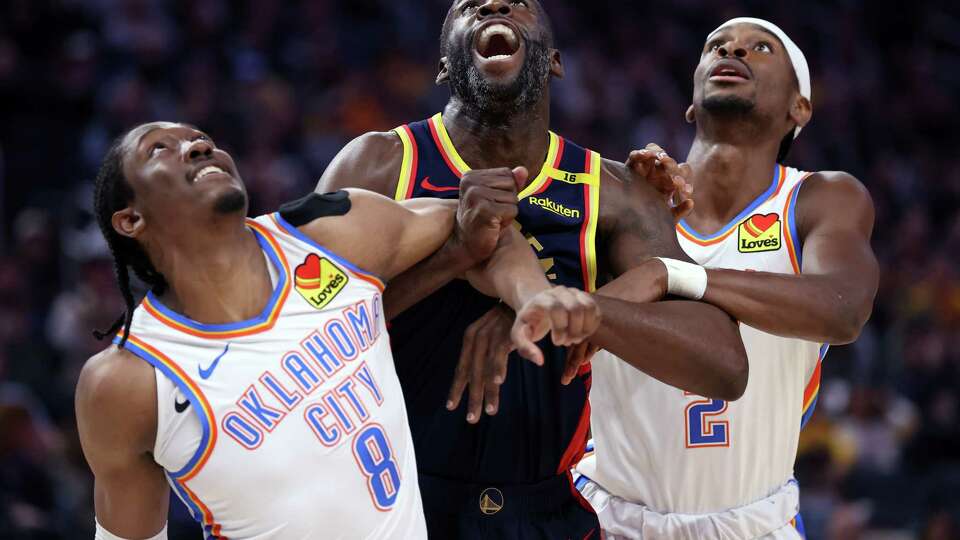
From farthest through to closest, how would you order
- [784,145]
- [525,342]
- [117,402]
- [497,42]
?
[784,145]
[497,42]
[525,342]
[117,402]

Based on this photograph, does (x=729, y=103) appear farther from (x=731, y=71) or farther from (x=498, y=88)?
(x=498, y=88)

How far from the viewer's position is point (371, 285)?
3.74 meters

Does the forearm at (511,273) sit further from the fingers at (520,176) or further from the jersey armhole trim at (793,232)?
the jersey armhole trim at (793,232)

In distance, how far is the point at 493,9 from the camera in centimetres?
420

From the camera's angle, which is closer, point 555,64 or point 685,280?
point 685,280

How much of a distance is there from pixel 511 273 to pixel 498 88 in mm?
702

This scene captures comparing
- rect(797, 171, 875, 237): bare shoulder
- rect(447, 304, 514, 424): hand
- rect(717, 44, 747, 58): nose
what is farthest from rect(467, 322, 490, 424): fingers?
rect(717, 44, 747, 58): nose

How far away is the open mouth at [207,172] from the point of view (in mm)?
3619

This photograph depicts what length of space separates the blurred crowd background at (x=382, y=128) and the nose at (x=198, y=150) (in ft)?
12.1

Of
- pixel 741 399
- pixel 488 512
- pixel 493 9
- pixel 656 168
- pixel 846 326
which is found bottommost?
pixel 488 512

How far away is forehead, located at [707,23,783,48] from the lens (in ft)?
16.4

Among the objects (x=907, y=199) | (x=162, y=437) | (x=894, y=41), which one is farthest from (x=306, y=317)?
(x=894, y=41)

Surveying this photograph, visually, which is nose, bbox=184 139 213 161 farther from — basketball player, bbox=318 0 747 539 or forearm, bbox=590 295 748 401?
forearm, bbox=590 295 748 401

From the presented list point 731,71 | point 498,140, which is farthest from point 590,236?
point 731,71
